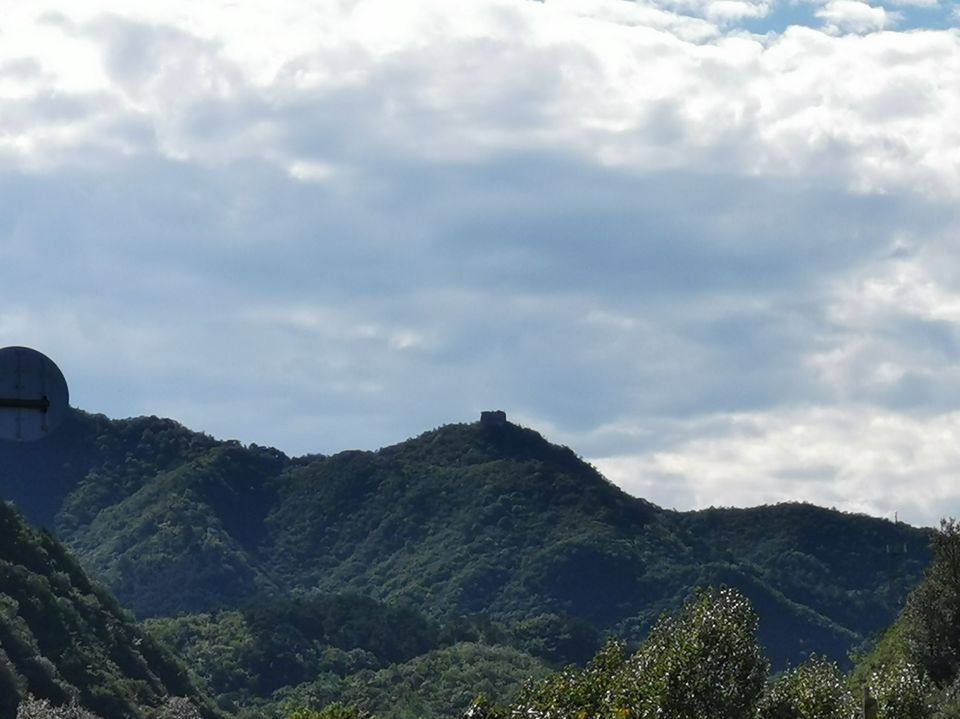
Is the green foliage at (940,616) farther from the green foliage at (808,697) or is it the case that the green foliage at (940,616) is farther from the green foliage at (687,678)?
the green foliage at (687,678)

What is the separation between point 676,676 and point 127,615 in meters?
129

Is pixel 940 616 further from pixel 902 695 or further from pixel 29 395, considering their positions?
pixel 29 395

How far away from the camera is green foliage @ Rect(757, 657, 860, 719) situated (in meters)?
Result: 52.2

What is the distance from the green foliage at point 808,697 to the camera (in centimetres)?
5219

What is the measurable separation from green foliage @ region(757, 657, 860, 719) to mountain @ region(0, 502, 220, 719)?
71.1 meters

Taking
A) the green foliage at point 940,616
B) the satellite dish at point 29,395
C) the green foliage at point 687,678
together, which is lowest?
the green foliage at point 687,678

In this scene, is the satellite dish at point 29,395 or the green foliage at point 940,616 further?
the green foliage at point 940,616

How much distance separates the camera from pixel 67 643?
146m

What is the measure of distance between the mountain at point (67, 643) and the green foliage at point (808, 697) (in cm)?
7106

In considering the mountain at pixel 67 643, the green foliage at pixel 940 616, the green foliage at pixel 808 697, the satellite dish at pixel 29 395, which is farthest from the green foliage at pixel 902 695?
the mountain at pixel 67 643

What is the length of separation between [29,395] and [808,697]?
31.4 m

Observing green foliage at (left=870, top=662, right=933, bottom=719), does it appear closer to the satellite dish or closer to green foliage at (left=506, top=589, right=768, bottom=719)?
green foliage at (left=506, top=589, right=768, bottom=719)

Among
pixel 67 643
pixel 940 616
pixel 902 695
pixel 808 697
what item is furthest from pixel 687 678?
pixel 67 643

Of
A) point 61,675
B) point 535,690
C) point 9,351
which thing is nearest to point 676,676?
point 535,690
